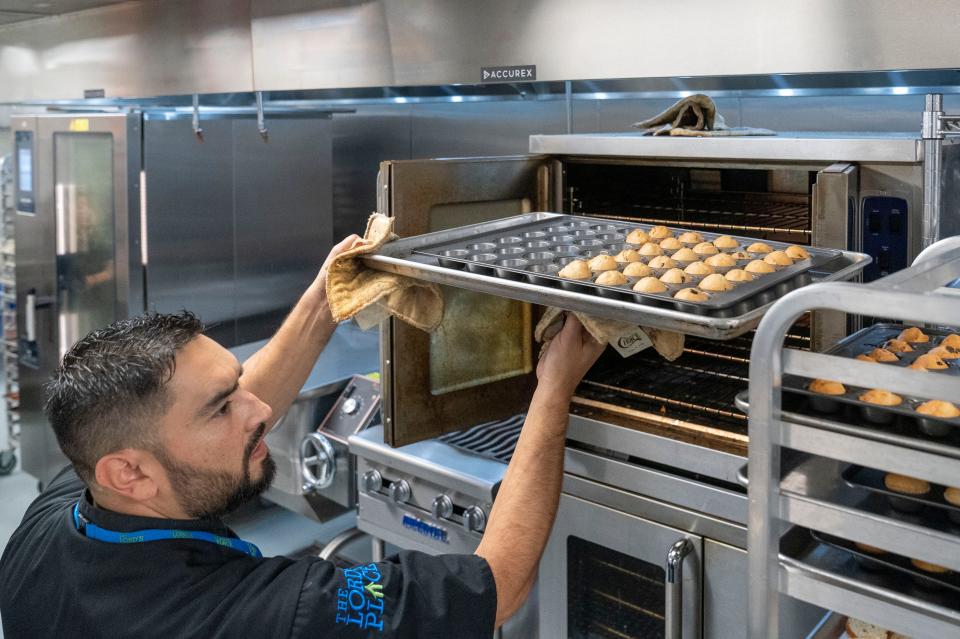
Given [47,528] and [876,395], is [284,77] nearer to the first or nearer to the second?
[47,528]

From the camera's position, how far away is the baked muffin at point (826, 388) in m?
1.27

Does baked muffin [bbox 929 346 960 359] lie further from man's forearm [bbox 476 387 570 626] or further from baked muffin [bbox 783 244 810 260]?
man's forearm [bbox 476 387 570 626]

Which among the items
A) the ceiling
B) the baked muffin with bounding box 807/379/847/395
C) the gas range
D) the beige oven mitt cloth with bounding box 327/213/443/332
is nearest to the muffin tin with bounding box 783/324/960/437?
the baked muffin with bounding box 807/379/847/395

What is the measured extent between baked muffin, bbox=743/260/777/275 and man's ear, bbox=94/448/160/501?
1.02 m

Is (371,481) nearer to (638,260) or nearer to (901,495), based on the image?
(638,260)

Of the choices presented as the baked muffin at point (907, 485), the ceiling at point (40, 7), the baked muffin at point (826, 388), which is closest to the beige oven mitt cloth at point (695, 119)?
the baked muffin at point (826, 388)

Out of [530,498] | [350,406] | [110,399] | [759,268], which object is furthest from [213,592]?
Answer: [350,406]

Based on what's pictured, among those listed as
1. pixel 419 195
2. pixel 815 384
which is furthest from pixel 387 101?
pixel 815 384

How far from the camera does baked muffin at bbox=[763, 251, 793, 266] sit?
62.7 inches

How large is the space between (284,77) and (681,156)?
2349 mm

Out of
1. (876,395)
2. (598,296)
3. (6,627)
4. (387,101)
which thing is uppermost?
(387,101)

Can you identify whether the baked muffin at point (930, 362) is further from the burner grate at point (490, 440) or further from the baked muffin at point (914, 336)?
the burner grate at point (490, 440)

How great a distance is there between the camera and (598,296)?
1479mm

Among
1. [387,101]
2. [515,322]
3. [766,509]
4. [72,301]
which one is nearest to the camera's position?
[766,509]
